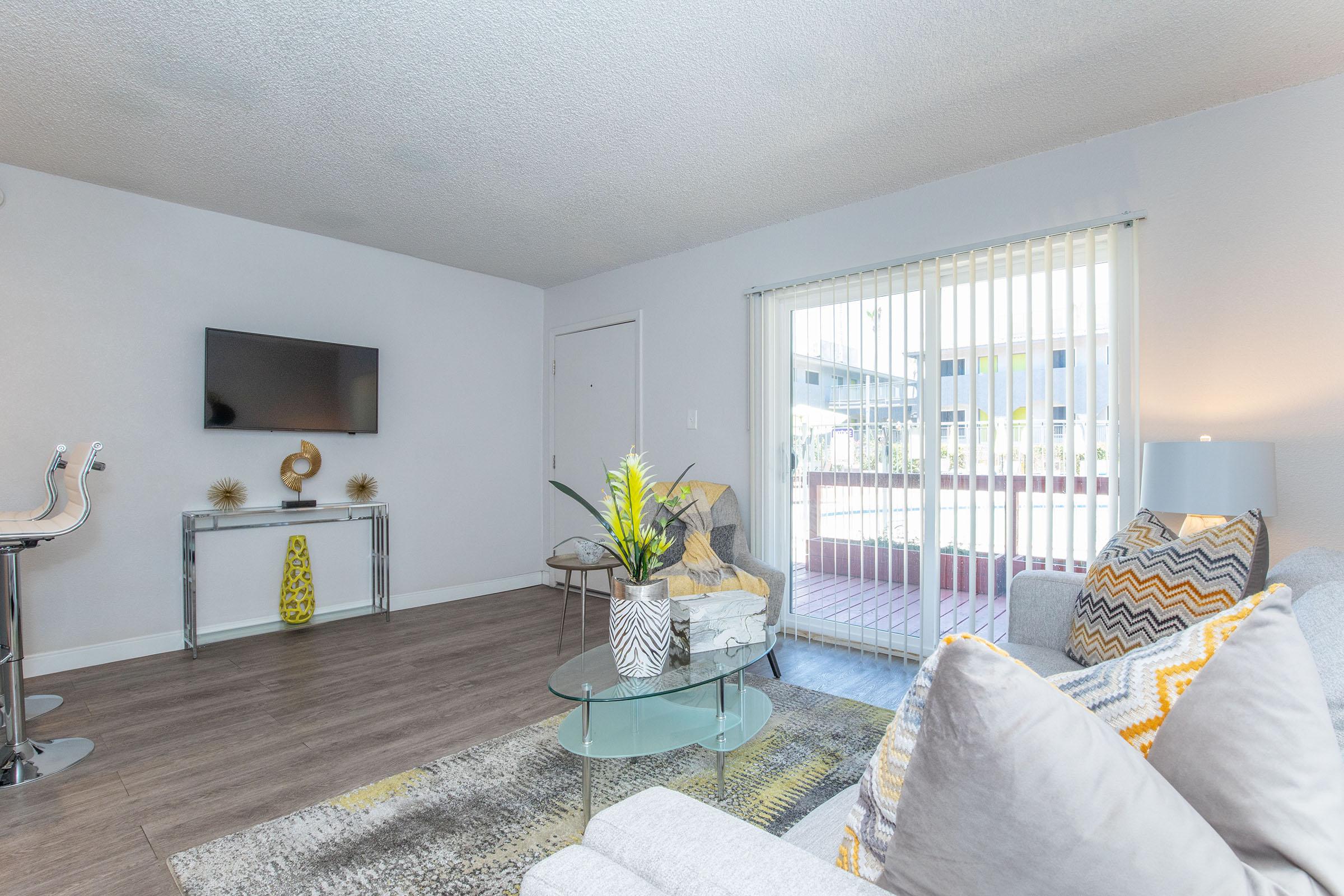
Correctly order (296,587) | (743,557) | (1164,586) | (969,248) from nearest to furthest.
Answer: (1164,586)
(969,248)
(743,557)
(296,587)

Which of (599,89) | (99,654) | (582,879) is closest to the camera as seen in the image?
(582,879)

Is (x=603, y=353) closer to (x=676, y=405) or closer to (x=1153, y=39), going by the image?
(x=676, y=405)

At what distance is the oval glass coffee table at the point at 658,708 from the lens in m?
1.83

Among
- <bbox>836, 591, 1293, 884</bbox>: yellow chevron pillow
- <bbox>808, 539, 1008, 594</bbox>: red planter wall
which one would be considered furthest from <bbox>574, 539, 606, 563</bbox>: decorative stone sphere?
<bbox>836, 591, 1293, 884</bbox>: yellow chevron pillow

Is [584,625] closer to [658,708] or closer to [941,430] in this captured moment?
[658,708]

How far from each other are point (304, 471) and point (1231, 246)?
16.3 feet

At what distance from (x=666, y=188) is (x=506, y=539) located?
10.1 feet

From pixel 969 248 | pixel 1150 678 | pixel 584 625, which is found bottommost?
pixel 584 625

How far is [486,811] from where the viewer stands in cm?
196

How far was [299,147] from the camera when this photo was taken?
9.70 ft

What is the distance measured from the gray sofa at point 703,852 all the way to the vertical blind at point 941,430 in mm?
1980

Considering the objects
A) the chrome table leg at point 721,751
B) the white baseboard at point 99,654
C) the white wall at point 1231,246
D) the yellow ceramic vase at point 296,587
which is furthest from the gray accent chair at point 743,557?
the white baseboard at point 99,654

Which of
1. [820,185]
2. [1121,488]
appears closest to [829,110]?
[820,185]

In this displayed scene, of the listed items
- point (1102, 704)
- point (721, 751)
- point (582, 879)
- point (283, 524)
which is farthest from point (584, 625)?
point (1102, 704)
